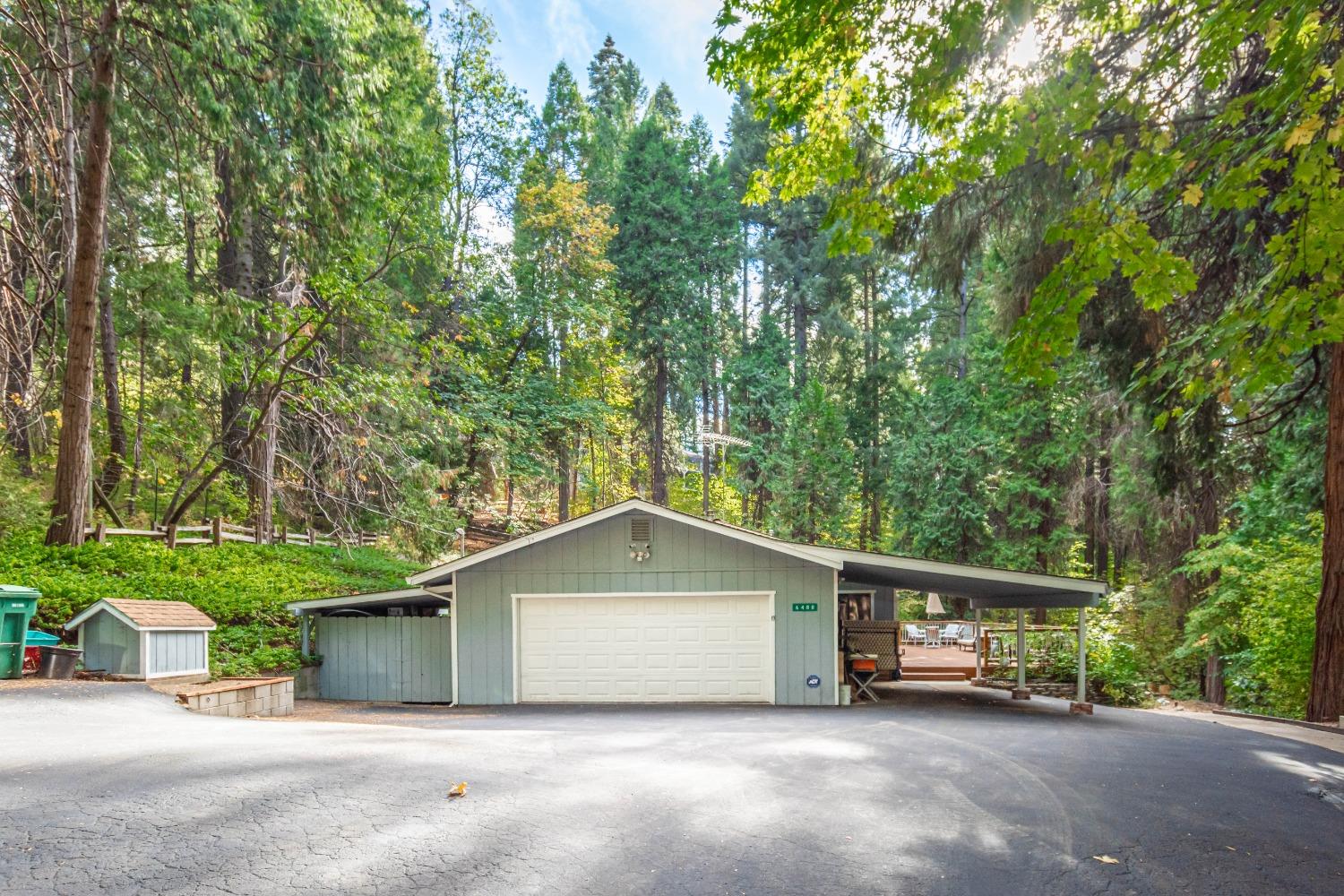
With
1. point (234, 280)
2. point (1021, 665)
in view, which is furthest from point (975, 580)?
point (234, 280)

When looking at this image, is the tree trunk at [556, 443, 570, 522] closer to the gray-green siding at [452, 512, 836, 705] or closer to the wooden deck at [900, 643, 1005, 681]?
the wooden deck at [900, 643, 1005, 681]

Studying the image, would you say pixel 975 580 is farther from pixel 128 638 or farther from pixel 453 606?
pixel 128 638

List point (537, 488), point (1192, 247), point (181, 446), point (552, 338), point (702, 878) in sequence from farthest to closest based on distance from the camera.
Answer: point (537, 488)
point (552, 338)
point (181, 446)
point (1192, 247)
point (702, 878)

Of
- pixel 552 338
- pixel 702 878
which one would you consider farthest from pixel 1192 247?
pixel 552 338

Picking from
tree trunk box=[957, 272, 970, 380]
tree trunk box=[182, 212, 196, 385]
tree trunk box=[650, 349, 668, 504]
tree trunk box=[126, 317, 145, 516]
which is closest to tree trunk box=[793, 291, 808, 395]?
tree trunk box=[650, 349, 668, 504]

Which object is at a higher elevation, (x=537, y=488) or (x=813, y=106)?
(x=813, y=106)

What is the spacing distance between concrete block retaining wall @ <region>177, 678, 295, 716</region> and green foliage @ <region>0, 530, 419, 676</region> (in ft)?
3.21

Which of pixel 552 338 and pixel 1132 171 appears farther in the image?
pixel 552 338

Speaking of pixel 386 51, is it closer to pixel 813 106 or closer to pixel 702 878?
pixel 813 106

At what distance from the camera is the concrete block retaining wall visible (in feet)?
27.1

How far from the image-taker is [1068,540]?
22781 mm

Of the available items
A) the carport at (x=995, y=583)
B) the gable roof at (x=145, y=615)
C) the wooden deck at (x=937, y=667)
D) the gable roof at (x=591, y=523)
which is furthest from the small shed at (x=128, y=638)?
the wooden deck at (x=937, y=667)

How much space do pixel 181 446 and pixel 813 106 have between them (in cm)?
1690

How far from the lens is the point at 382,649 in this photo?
12.4 m
